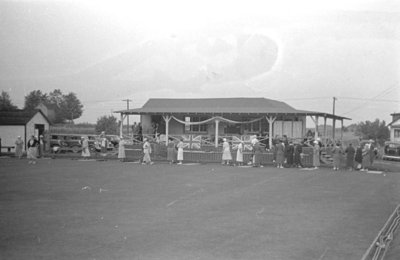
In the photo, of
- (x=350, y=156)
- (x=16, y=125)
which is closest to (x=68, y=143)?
(x=16, y=125)

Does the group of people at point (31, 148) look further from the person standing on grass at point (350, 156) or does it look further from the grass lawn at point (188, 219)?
the person standing on grass at point (350, 156)

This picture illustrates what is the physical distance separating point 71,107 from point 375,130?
48475 mm

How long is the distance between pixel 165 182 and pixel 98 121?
59.2 metres

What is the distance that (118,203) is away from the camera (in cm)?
1146

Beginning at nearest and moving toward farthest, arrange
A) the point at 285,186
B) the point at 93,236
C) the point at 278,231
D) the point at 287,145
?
1. the point at 93,236
2. the point at 278,231
3. the point at 285,186
4. the point at 287,145

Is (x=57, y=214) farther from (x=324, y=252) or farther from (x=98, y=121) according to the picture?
(x=98, y=121)

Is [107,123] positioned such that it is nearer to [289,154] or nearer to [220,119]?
[220,119]

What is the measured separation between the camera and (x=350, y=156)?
25094mm

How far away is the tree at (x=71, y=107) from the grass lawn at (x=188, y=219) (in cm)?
6384

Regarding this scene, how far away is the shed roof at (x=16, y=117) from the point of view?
3441 centimetres

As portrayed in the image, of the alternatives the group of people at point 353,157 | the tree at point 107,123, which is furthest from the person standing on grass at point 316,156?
the tree at point 107,123

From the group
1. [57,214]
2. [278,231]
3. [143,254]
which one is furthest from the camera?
[57,214]

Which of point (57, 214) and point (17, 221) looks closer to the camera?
point (17, 221)

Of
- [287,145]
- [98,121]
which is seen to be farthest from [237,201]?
[98,121]
